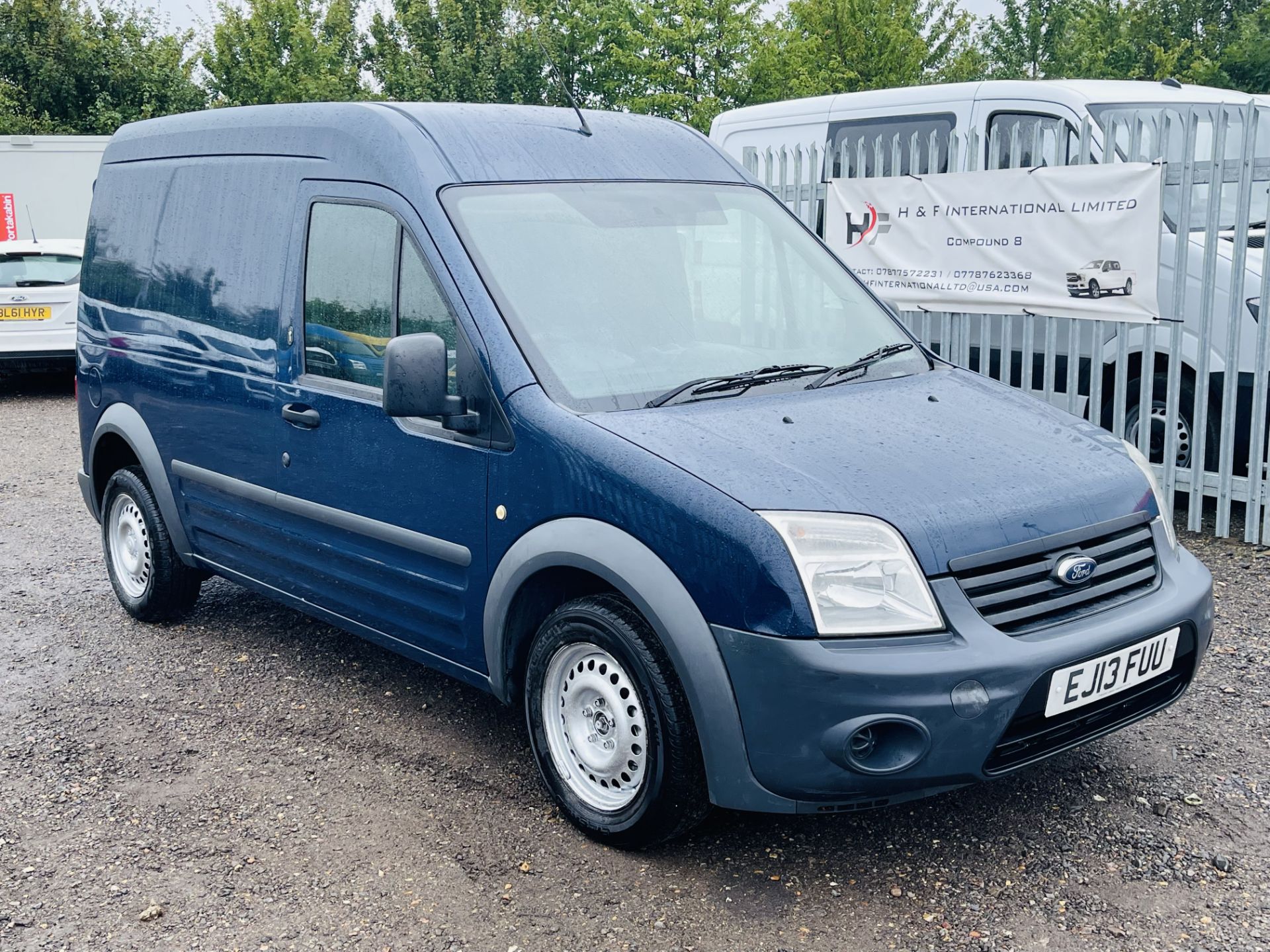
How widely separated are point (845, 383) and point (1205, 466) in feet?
12.7

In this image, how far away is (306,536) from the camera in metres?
4.55

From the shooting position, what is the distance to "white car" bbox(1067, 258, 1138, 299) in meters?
6.82

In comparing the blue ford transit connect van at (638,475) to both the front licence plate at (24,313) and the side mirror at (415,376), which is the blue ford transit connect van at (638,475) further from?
the front licence plate at (24,313)

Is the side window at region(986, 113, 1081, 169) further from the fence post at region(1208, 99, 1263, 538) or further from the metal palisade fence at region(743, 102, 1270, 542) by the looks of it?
the fence post at region(1208, 99, 1263, 538)

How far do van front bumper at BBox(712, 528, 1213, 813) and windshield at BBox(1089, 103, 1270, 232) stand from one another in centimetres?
420

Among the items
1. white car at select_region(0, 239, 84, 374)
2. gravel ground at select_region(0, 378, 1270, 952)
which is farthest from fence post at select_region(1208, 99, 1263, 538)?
white car at select_region(0, 239, 84, 374)

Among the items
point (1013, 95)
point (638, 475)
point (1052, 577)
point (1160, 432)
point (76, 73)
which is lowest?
point (1160, 432)

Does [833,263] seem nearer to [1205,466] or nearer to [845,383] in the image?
[845,383]

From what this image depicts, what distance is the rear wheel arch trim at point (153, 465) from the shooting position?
543 centimetres

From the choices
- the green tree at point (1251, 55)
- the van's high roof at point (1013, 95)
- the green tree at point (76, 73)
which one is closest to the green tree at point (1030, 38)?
the green tree at point (1251, 55)

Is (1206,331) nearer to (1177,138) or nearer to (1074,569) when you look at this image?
(1177,138)

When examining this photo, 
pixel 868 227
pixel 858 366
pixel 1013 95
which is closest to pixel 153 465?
pixel 858 366

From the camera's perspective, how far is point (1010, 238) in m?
7.38

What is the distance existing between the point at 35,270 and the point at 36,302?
36 centimetres
